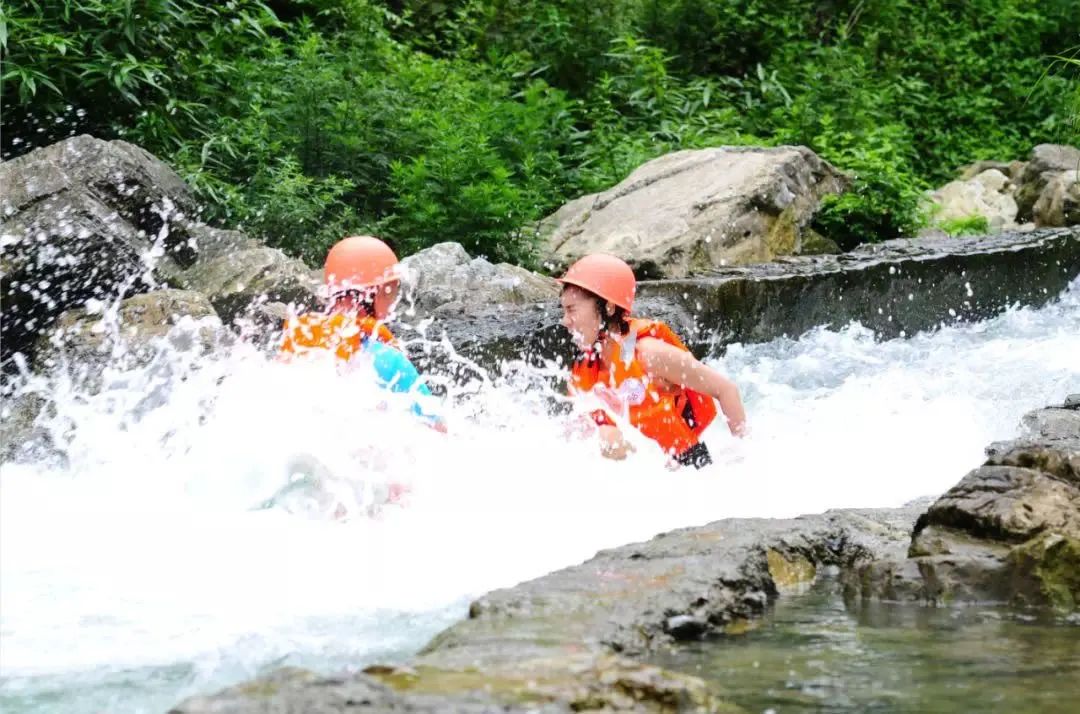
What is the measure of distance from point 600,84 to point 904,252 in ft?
16.6

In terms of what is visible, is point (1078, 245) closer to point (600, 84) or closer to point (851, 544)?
point (600, 84)

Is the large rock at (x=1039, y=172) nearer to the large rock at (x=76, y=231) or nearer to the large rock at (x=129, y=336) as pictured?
the large rock at (x=76, y=231)

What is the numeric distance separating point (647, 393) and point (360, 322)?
1141 millimetres

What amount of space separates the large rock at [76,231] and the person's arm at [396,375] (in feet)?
12.1

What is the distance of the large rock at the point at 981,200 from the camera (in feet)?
46.6

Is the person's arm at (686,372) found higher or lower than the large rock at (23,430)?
lower

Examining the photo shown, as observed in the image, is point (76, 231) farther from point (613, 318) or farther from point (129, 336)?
point (613, 318)

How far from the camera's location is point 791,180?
11.3 m

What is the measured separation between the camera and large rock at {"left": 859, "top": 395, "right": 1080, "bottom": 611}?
11.1 ft

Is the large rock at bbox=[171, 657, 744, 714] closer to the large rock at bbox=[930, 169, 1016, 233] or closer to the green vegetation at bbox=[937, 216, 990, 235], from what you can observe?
the green vegetation at bbox=[937, 216, 990, 235]

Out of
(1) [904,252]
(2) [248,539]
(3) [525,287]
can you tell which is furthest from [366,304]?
(1) [904,252]

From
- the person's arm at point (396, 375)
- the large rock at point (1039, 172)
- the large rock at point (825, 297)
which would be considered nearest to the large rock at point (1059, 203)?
the large rock at point (1039, 172)

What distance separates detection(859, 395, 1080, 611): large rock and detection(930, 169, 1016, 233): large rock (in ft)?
33.4

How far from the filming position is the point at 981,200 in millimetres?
14750
